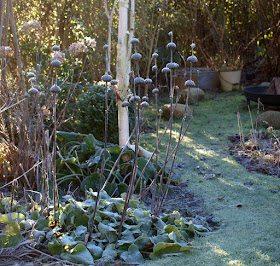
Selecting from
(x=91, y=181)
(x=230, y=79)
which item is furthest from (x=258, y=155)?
(x=230, y=79)

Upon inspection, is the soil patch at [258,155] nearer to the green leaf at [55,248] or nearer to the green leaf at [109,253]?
the green leaf at [109,253]

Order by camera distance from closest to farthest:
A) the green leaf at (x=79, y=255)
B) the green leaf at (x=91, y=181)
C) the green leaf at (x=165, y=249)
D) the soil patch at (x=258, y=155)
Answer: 1. the green leaf at (x=79, y=255)
2. the green leaf at (x=165, y=249)
3. the green leaf at (x=91, y=181)
4. the soil patch at (x=258, y=155)

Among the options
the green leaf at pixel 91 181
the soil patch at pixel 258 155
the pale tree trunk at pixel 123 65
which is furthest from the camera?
the pale tree trunk at pixel 123 65

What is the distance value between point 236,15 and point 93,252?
1068cm

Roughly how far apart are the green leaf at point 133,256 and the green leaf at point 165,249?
82 mm

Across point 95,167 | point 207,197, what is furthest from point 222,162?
point 95,167

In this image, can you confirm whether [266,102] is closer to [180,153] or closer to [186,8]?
[180,153]

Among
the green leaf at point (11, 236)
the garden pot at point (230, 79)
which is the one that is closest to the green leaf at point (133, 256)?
the green leaf at point (11, 236)

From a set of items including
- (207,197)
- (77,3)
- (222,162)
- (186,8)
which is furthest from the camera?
(186,8)

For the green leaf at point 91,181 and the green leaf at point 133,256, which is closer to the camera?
the green leaf at point 133,256

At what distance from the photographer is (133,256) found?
231 centimetres

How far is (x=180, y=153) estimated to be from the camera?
5.21 metres

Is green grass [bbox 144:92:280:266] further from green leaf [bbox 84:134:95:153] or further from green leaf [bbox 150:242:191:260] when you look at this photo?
green leaf [bbox 84:134:95:153]

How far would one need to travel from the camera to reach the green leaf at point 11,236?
7.72 feet
